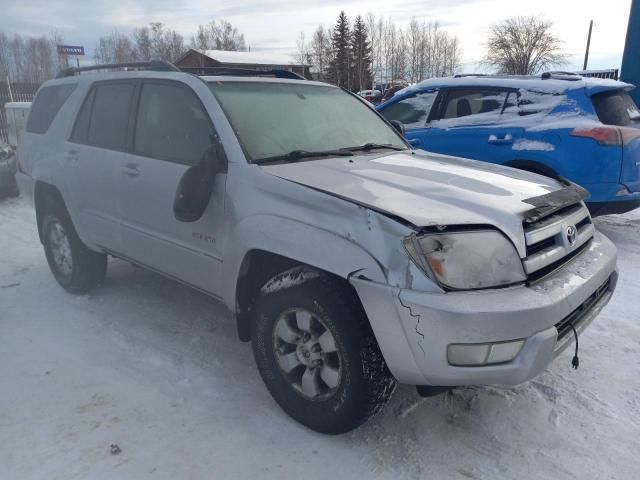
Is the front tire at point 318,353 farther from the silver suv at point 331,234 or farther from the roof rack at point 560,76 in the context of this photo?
the roof rack at point 560,76

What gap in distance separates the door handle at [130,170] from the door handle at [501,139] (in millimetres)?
3860

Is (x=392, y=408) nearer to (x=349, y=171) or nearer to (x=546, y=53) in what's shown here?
(x=349, y=171)

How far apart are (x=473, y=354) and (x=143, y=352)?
228 centimetres

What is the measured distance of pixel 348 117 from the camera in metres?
3.83

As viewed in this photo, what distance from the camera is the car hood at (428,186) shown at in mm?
2350

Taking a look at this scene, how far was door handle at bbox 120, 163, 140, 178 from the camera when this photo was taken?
3.54 meters

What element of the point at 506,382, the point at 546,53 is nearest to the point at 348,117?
the point at 506,382

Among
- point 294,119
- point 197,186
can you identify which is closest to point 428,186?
point 294,119

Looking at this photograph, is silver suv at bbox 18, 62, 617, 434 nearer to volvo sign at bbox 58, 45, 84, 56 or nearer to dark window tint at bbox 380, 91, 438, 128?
dark window tint at bbox 380, 91, 438, 128

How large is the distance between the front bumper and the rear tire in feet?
10.1

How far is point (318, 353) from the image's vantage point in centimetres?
260

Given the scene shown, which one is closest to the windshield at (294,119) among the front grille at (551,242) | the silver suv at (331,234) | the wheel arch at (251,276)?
the silver suv at (331,234)

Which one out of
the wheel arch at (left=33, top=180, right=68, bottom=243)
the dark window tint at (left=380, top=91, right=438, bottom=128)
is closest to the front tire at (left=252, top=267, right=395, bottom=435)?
the wheel arch at (left=33, top=180, right=68, bottom=243)

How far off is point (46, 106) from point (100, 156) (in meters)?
1.38
